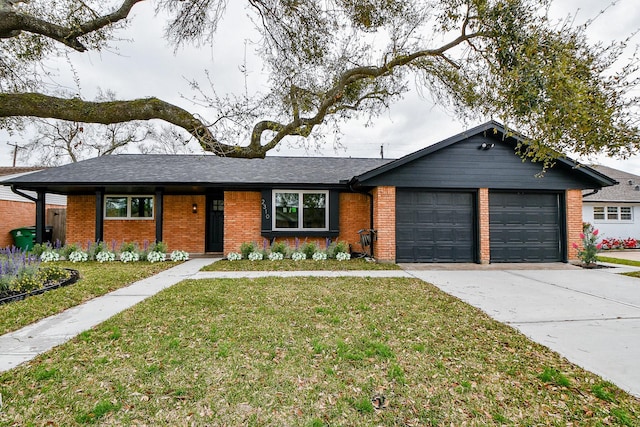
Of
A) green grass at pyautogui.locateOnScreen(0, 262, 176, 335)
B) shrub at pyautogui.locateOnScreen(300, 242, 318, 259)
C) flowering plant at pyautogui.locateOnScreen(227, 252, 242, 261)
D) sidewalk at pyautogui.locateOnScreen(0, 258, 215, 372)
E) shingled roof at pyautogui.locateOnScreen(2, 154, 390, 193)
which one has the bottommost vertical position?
sidewalk at pyautogui.locateOnScreen(0, 258, 215, 372)

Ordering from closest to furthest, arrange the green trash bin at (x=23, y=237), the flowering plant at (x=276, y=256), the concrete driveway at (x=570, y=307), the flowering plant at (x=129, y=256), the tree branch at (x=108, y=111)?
A: the tree branch at (x=108, y=111) < the concrete driveway at (x=570, y=307) < the flowering plant at (x=129, y=256) < the flowering plant at (x=276, y=256) < the green trash bin at (x=23, y=237)

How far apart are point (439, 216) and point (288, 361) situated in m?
7.93

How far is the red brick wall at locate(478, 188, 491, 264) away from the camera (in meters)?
9.53

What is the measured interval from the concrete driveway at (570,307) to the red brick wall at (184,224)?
7736mm

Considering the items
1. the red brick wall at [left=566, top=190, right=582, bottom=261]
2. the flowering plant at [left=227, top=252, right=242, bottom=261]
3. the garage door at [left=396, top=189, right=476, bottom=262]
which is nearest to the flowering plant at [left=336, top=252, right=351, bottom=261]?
the garage door at [left=396, top=189, right=476, bottom=262]

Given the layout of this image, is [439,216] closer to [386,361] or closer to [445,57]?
[445,57]

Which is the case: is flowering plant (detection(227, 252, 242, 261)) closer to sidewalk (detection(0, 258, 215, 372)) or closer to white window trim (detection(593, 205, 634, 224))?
sidewalk (detection(0, 258, 215, 372))

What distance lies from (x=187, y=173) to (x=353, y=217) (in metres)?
6.20

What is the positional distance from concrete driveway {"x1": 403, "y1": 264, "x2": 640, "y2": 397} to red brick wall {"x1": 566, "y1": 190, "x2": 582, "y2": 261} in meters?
1.23

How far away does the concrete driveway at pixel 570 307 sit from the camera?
3213 mm

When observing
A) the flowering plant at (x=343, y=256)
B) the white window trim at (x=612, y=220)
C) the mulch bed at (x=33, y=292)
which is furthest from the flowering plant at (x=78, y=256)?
the white window trim at (x=612, y=220)

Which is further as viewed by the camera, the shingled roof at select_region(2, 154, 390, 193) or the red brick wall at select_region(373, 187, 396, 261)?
the shingled roof at select_region(2, 154, 390, 193)

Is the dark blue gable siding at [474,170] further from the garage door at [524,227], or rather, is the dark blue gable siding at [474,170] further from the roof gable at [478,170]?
the garage door at [524,227]

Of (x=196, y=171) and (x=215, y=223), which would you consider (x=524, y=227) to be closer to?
(x=215, y=223)
